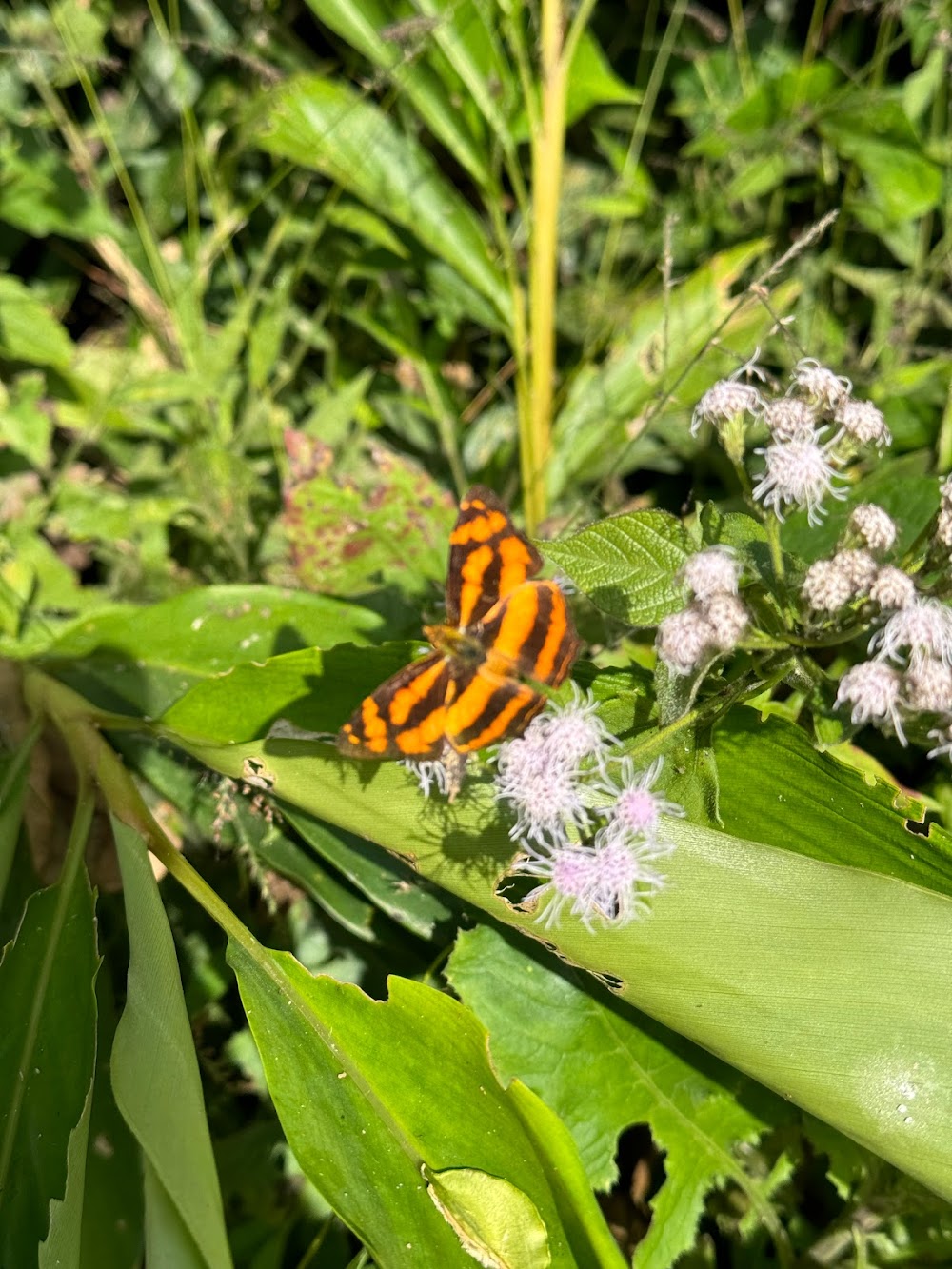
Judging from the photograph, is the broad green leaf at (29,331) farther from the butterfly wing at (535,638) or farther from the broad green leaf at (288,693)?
the butterfly wing at (535,638)

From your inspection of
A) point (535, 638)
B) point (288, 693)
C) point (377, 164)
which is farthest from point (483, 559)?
point (377, 164)

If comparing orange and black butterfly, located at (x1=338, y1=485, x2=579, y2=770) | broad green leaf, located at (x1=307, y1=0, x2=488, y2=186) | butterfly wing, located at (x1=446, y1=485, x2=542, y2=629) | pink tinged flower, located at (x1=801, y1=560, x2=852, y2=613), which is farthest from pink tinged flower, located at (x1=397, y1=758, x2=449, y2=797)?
broad green leaf, located at (x1=307, y1=0, x2=488, y2=186)

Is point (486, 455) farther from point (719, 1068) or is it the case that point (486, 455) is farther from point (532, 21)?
point (719, 1068)

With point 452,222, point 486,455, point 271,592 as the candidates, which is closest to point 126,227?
point 452,222

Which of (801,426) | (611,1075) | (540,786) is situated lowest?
(611,1075)

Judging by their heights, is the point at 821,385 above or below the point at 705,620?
above

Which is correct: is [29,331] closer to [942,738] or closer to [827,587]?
[827,587]

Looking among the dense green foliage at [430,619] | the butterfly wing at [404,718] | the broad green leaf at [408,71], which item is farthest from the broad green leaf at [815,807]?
the broad green leaf at [408,71]
